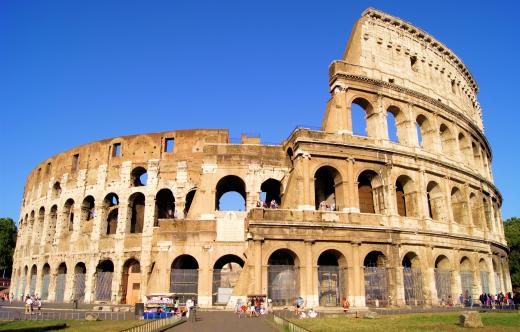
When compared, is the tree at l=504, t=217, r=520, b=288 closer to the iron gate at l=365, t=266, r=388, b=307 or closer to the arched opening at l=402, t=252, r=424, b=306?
the arched opening at l=402, t=252, r=424, b=306

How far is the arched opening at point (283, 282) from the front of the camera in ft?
67.3

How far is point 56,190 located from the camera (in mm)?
32250

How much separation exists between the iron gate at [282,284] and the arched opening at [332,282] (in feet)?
5.00

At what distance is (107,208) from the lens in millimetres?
28250

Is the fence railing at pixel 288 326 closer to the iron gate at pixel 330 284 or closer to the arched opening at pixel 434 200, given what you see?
the iron gate at pixel 330 284

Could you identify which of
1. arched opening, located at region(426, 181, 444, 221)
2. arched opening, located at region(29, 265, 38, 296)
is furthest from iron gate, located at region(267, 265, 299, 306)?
arched opening, located at region(29, 265, 38, 296)

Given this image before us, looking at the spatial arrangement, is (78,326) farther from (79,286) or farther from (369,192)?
(369,192)

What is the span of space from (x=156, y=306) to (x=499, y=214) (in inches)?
1096

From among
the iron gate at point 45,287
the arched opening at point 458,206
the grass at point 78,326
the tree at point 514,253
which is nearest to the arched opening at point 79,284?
the iron gate at point 45,287

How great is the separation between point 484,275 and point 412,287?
7.43 meters

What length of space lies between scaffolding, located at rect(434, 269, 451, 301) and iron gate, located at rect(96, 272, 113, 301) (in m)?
19.5

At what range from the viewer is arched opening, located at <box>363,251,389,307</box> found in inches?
846

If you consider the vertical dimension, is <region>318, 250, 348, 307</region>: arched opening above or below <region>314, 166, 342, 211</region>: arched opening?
below

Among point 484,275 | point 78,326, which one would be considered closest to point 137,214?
point 78,326
